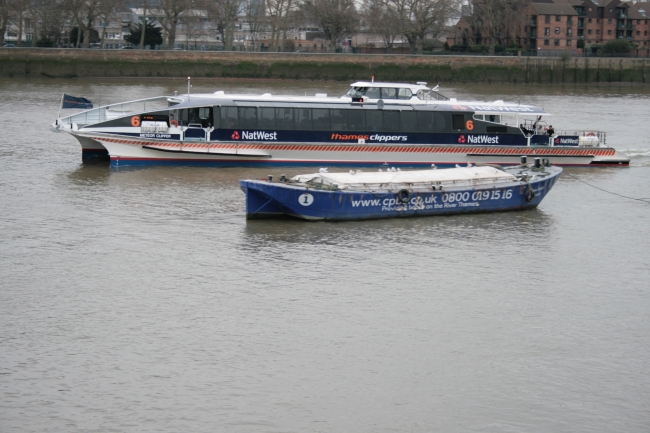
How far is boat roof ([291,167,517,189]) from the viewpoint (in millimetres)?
23797

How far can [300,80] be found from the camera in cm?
7250


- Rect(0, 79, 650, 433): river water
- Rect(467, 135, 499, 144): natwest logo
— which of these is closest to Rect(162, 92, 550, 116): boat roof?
Rect(467, 135, 499, 144): natwest logo

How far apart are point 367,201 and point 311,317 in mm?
7311

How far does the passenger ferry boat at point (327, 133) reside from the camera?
31.2m

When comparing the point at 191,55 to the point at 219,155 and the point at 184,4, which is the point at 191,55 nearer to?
the point at 184,4

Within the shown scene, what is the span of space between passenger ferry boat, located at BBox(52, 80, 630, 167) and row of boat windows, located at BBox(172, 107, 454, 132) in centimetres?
3

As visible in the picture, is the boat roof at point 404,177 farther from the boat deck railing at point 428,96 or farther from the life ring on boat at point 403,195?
the boat deck railing at point 428,96

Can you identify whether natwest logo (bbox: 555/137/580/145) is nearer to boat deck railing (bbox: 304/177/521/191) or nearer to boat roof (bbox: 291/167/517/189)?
boat roof (bbox: 291/167/517/189)

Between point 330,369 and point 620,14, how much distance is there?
99.7m

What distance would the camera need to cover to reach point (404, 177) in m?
24.7

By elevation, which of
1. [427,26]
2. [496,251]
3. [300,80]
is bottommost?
[496,251]

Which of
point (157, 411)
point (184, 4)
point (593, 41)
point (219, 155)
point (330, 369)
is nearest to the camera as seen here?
point (157, 411)

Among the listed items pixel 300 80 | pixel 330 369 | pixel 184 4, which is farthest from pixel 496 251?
pixel 184 4

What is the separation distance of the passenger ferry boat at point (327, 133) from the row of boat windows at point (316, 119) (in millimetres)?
35
